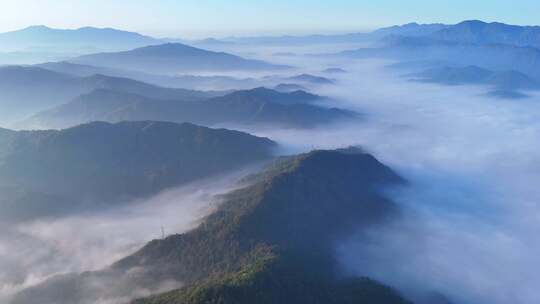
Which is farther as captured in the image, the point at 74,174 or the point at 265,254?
the point at 74,174

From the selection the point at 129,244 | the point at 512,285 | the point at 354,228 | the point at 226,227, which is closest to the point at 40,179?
the point at 129,244

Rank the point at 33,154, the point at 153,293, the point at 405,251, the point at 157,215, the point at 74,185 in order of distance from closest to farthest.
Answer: the point at 153,293 < the point at 405,251 < the point at 157,215 < the point at 74,185 < the point at 33,154

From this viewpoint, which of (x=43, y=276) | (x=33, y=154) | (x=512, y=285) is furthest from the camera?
(x=33, y=154)

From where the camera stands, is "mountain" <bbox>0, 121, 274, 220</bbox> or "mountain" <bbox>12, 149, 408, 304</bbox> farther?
"mountain" <bbox>0, 121, 274, 220</bbox>

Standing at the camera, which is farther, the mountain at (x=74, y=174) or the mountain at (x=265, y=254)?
the mountain at (x=74, y=174)

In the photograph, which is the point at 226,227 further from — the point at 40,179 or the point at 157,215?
the point at 40,179

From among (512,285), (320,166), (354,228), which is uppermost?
(320,166)

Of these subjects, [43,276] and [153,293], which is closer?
[153,293]

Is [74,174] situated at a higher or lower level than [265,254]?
higher
